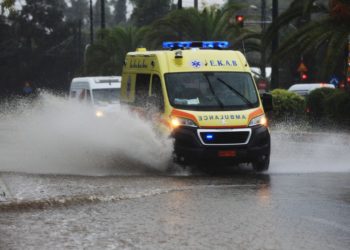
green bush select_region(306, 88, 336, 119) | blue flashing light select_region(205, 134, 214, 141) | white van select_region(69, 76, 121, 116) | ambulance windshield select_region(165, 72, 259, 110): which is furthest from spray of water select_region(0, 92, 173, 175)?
green bush select_region(306, 88, 336, 119)

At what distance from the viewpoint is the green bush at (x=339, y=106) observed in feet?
85.8

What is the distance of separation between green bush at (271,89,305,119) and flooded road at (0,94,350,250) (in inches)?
398

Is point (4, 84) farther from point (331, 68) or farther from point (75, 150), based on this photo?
point (75, 150)

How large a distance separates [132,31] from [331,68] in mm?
30939

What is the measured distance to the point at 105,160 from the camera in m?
15.8

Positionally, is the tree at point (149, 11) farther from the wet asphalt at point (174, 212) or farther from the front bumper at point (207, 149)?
the wet asphalt at point (174, 212)

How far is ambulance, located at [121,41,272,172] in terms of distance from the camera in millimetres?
14203

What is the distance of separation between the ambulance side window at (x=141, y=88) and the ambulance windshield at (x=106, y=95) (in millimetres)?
9641

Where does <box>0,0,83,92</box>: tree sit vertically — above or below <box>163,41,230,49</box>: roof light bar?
below

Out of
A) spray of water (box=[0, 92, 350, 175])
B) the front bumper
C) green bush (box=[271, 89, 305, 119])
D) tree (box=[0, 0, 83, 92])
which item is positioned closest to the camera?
the front bumper

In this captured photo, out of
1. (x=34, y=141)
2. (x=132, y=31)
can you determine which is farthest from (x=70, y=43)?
(x=34, y=141)

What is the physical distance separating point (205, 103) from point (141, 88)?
192 centimetres

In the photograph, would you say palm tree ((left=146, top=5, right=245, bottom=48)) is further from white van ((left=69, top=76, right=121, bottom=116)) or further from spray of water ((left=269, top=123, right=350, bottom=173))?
white van ((left=69, top=76, right=121, bottom=116))

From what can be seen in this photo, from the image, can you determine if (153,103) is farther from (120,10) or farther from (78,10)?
(78,10)
